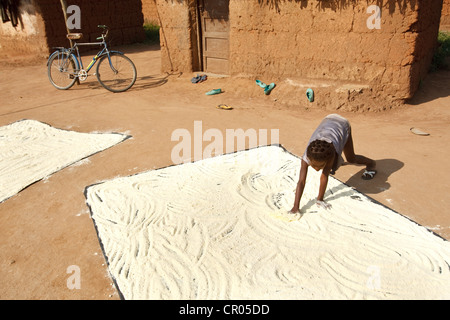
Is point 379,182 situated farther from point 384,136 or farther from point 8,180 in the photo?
point 8,180

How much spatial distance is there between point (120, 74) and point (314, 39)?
14.9 ft

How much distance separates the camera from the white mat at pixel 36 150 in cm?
422

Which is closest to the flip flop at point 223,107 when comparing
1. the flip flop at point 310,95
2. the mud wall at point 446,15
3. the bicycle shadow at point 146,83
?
the flip flop at point 310,95

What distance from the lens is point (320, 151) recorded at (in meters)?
2.96

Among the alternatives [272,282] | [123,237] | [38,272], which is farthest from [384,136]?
[38,272]

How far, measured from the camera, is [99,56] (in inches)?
289

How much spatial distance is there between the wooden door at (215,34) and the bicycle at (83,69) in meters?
1.73

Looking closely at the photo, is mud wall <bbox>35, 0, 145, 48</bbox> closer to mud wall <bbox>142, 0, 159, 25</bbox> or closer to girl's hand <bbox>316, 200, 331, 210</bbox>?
mud wall <bbox>142, 0, 159, 25</bbox>

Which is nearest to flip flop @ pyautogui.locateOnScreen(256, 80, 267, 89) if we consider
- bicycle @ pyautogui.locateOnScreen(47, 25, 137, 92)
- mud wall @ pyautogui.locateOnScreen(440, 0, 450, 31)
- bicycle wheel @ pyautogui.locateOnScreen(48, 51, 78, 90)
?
bicycle @ pyautogui.locateOnScreen(47, 25, 137, 92)

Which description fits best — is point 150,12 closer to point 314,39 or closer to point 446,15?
point 314,39

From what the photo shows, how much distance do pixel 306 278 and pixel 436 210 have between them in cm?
158

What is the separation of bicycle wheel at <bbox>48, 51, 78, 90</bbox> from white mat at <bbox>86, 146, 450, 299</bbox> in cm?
465

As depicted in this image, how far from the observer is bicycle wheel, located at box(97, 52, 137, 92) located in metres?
→ 7.52

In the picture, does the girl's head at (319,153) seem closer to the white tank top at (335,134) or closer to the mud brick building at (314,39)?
the white tank top at (335,134)
